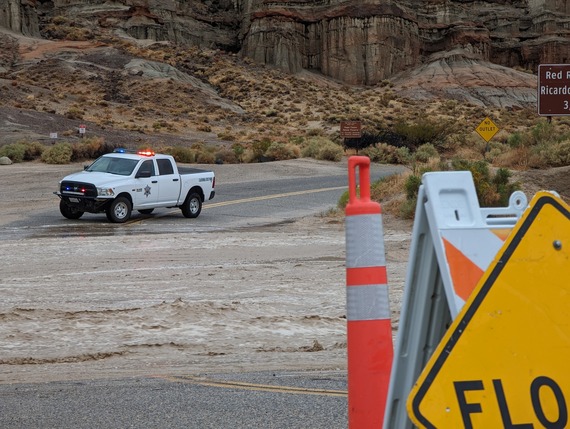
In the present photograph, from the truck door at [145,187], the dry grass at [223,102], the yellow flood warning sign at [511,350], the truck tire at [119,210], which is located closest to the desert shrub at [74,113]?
the dry grass at [223,102]

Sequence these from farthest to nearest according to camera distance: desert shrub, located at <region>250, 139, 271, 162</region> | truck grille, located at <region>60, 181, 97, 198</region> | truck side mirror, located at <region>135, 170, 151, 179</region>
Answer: desert shrub, located at <region>250, 139, 271, 162</region> → truck side mirror, located at <region>135, 170, 151, 179</region> → truck grille, located at <region>60, 181, 97, 198</region>

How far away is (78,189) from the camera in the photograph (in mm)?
23047

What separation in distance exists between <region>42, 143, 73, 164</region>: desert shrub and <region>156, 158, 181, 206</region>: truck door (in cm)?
1597

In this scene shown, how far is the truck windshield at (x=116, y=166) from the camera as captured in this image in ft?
77.0

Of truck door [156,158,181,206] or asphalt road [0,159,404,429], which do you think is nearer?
asphalt road [0,159,404,429]

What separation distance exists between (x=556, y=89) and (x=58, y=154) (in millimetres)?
25004

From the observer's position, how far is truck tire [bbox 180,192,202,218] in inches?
982

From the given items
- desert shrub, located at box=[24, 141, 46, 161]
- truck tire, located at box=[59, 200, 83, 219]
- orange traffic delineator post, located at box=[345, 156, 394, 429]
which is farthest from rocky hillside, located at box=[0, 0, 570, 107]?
orange traffic delineator post, located at box=[345, 156, 394, 429]

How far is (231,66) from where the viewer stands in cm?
9012

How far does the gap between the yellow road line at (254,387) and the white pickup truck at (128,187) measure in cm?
1578

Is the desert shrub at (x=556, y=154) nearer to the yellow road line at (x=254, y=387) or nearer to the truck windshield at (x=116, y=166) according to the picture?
the truck windshield at (x=116, y=166)

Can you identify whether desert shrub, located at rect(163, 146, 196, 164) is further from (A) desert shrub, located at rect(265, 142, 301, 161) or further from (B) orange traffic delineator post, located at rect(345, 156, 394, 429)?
(B) orange traffic delineator post, located at rect(345, 156, 394, 429)

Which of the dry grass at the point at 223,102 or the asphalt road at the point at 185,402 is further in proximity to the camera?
the dry grass at the point at 223,102

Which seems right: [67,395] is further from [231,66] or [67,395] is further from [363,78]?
[363,78]
